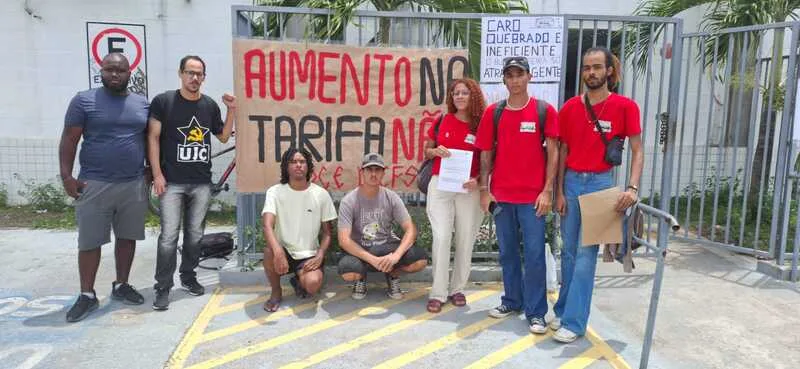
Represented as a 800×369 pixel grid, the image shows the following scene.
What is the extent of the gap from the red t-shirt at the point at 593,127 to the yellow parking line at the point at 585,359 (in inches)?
45.5

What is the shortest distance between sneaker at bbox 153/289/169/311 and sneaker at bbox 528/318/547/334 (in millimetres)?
2705

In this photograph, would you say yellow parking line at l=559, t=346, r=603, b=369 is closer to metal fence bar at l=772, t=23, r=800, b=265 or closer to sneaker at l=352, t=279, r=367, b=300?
sneaker at l=352, t=279, r=367, b=300

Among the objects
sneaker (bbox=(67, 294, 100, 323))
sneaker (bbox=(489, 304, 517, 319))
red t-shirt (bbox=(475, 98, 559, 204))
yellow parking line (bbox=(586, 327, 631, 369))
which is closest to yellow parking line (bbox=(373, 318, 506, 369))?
sneaker (bbox=(489, 304, 517, 319))

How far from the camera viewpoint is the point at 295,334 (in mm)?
3812

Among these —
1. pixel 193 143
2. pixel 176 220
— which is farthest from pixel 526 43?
pixel 176 220

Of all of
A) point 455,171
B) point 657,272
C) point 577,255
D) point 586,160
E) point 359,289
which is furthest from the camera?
point 359,289

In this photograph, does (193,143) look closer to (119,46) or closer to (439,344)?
(439,344)

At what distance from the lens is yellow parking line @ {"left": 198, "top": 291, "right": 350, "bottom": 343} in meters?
3.79

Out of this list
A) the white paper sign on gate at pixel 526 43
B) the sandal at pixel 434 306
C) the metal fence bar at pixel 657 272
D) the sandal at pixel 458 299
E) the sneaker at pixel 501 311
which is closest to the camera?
the metal fence bar at pixel 657 272

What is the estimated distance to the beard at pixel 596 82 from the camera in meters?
3.42

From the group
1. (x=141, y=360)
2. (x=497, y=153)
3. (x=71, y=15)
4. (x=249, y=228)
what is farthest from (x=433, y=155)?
(x=71, y=15)

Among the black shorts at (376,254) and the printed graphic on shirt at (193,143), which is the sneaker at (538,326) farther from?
the printed graphic on shirt at (193,143)

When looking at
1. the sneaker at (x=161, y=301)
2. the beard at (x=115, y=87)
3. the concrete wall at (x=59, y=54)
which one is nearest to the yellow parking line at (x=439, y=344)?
the sneaker at (x=161, y=301)

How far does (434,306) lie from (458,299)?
230 mm
